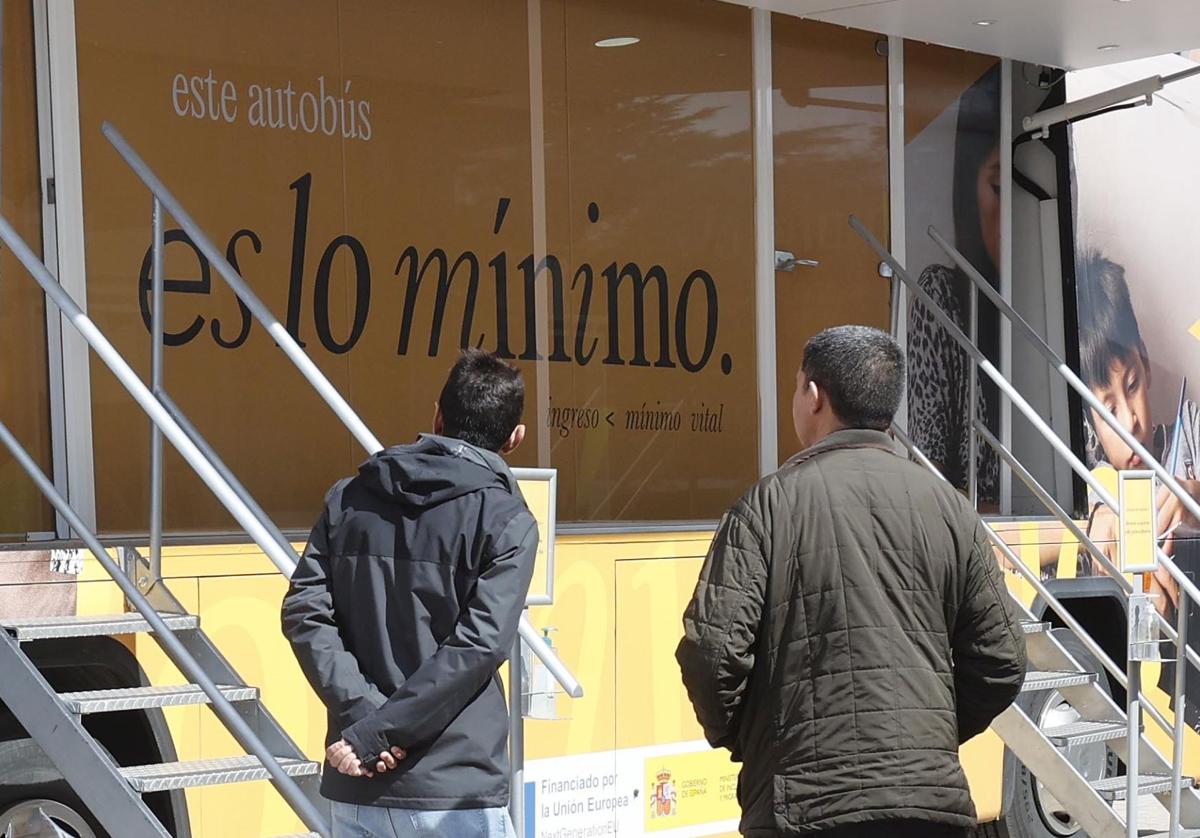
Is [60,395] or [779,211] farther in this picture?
[779,211]

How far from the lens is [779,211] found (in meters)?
7.14

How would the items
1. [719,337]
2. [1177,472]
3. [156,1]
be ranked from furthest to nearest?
[1177,472]
[719,337]
[156,1]

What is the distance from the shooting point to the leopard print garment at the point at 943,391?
7.52 metres

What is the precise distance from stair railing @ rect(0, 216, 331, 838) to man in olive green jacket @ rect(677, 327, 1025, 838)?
1287mm

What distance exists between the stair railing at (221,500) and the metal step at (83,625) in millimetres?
74

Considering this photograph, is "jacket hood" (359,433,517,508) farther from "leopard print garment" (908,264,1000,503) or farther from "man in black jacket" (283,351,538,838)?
"leopard print garment" (908,264,1000,503)

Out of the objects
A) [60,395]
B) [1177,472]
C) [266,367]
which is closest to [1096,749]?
[1177,472]

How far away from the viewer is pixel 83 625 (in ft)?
13.1

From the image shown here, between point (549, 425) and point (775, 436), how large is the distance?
1110mm

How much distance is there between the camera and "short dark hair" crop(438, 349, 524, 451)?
335cm

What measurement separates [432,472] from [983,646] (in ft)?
3.48

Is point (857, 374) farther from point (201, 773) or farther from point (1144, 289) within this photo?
point (1144, 289)

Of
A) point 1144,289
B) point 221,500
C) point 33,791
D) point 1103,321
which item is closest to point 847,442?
point 221,500

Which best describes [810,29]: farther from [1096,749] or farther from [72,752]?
[72,752]
